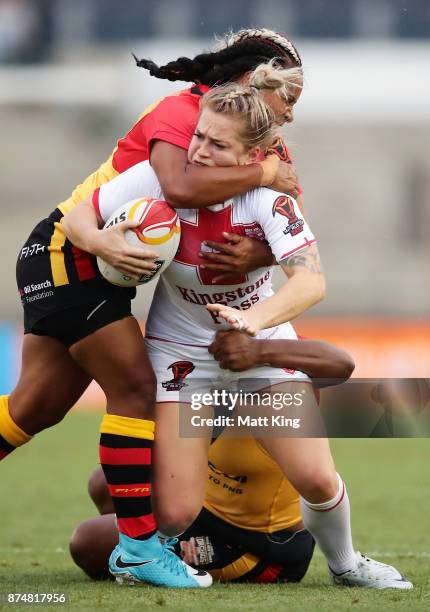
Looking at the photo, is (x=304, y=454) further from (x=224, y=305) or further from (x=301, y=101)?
(x=301, y=101)

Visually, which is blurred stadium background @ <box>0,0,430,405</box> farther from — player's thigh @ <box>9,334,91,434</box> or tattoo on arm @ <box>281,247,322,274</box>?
tattoo on arm @ <box>281,247,322,274</box>

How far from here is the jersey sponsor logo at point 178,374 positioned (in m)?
4.55

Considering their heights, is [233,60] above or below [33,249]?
above

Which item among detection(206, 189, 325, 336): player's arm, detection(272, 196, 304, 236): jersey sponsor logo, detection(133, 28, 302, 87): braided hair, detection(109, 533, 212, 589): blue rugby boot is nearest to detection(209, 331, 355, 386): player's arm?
detection(206, 189, 325, 336): player's arm

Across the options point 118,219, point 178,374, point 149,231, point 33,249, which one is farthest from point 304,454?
point 33,249

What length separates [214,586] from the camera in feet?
14.6

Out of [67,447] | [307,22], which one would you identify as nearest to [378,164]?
[307,22]

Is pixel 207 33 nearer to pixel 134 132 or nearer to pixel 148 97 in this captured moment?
pixel 148 97

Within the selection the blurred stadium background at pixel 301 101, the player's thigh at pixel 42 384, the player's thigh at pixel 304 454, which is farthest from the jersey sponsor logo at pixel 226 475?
the blurred stadium background at pixel 301 101

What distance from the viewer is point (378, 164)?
24.4 metres

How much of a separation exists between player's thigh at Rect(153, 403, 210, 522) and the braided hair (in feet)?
A: 4.32

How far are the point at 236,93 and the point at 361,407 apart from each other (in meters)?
1.47

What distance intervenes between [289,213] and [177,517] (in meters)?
1.21

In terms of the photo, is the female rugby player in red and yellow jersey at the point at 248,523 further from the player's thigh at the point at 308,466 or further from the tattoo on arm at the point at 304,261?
the tattoo on arm at the point at 304,261
